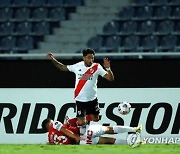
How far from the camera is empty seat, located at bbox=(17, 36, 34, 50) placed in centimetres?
2202

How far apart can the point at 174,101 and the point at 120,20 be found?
20.8 ft

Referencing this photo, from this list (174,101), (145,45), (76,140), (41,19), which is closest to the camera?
(76,140)

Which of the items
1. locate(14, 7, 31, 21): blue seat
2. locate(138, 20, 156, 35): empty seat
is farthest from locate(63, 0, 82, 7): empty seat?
locate(138, 20, 156, 35): empty seat

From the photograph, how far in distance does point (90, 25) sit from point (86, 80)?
783 cm

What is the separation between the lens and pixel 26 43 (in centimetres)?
2209

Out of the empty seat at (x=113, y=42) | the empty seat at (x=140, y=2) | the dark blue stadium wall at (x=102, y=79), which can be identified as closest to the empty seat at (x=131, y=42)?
the empty seat at (x=113, y=42)

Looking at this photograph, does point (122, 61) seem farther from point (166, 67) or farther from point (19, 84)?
point (19, 84)

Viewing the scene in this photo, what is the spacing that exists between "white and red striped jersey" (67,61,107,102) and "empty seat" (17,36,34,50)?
745cm

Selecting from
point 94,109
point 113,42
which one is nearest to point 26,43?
point 113,42

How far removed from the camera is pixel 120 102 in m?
16.0

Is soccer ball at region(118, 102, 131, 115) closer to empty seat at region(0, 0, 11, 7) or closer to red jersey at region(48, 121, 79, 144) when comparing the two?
red jersey at region(48, 121, 79, 144)

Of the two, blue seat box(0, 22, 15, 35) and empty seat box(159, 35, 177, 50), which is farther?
blue seat box(0, 22, 15, 35)

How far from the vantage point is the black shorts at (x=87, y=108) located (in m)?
14.7

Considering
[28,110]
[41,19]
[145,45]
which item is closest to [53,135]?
[28,110]
